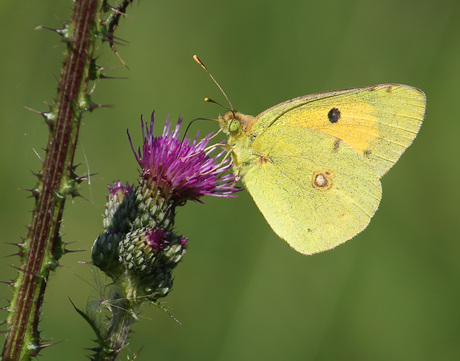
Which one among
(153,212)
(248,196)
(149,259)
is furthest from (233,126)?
(248,196)

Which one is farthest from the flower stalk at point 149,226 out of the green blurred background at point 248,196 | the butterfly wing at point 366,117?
the green blurred background at point 248,196

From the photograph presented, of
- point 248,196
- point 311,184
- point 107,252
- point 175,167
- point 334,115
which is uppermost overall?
point 334,115

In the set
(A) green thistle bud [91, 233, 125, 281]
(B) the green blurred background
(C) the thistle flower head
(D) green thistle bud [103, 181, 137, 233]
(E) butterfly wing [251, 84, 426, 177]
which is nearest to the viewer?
(A) green thistle bud [91, 233, 125, 281]

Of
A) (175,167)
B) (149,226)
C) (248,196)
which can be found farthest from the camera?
(248,196)

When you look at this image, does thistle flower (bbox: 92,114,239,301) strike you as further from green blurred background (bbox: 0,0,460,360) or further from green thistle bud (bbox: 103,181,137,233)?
green blurred background (bbox: 0,0,460,360)

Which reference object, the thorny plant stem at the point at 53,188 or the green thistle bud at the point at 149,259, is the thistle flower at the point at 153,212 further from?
the thorny plant stem at the point at 53,188

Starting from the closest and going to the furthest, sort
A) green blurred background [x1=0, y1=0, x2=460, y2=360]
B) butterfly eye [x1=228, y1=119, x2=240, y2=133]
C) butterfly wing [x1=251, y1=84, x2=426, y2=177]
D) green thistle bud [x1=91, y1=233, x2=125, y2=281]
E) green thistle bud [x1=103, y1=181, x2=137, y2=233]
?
green thistle bud [x1=91, y1=233, x2=125, y2=281], green thistle bud [x1=103, y1=181, x2=137, y2=233], butterfly wing [x1=251, y1=84, x2=426, y2=177], butterfly eye [x1=228, y1=119, x2=240, y2=133], green blurred background [x1=0, y1=0, x2=460, y2=360]

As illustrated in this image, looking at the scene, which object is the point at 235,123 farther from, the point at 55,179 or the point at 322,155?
the point at 55,179

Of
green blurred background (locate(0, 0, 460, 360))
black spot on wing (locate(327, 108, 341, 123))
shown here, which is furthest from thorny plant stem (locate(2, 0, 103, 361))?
green blurred background (locate(0, 0, 460, 360))
